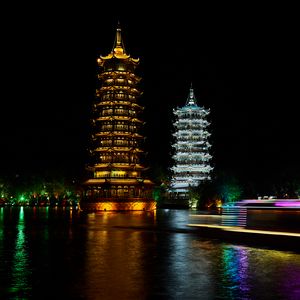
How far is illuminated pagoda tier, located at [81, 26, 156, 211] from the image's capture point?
67125mm

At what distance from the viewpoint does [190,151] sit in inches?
3693

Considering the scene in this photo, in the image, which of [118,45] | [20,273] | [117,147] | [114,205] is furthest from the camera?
[118,45]

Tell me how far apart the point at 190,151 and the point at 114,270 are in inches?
3254

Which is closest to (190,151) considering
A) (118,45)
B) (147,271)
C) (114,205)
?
(118,45)

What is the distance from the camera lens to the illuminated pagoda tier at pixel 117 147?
67.1 m

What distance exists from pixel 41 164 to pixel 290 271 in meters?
90.3

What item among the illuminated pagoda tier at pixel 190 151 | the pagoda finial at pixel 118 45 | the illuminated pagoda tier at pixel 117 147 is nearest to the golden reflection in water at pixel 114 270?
the illuminated pagoda tier at pixel 117 147

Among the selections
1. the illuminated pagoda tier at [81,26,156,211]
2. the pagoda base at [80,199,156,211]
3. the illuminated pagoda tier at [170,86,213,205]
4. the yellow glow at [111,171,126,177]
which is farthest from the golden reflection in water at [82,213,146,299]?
the illuminated pagoda tier at [170,86,213,205]

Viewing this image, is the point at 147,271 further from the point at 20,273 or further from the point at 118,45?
the point at 118,45

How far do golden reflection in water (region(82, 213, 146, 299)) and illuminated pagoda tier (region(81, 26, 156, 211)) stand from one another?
48924 mm

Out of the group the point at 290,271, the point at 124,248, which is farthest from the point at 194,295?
the point at 124,248

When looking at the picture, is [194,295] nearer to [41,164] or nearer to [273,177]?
[273,177]

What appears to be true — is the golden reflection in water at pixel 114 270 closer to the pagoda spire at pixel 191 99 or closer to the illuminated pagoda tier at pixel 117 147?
the illuminated pagoda tier at pixel 117 147

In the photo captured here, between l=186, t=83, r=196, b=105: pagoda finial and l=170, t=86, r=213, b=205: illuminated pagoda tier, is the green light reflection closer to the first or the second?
l=170, t=86, r=213, b=205: illuminated pagoda tier
